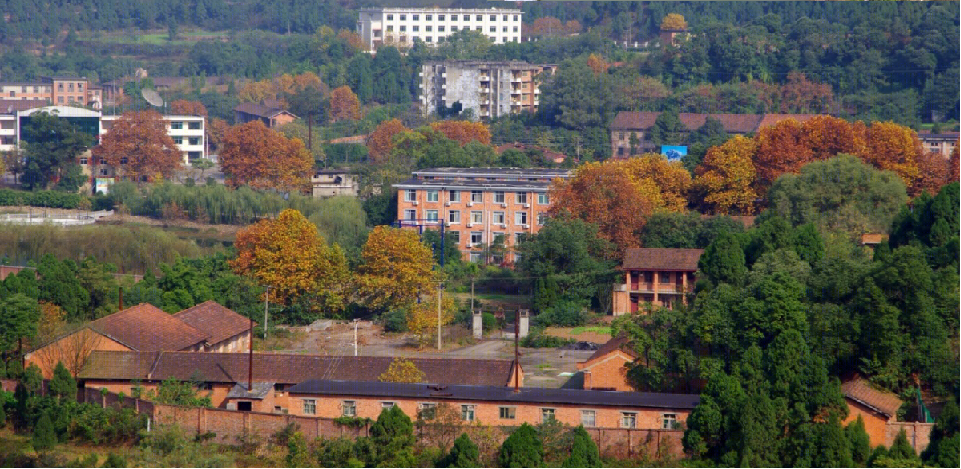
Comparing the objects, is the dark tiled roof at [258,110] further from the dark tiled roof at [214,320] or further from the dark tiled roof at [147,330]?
the dark tiled roof at [147,330]

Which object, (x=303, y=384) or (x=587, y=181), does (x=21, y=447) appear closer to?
(x=303, y=384)

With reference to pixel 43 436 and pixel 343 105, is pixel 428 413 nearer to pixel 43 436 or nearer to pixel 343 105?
pixel 43 436

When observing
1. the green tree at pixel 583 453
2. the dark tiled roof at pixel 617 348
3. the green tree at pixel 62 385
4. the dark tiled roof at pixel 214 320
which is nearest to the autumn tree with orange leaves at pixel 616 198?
the dark tiled roof at pixel 617 348

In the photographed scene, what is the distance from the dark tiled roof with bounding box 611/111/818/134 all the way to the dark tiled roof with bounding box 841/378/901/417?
48.6 feet

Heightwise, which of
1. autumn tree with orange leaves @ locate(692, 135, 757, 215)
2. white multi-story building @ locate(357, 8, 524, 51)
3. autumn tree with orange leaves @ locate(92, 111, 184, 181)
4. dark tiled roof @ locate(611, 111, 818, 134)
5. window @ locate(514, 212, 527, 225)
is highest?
white multi-story building @ locate(357, 8, 524, 51)

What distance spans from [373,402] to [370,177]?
11363mm

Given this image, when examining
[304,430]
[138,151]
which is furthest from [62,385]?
[138,151]

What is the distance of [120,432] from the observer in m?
9.64

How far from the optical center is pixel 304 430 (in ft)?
31.0

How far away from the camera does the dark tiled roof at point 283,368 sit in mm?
10461

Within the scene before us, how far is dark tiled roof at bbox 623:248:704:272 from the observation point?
13.9 metres

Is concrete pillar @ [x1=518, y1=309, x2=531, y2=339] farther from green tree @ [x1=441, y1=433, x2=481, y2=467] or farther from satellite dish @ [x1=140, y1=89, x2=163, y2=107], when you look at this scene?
satellite dish @ [x1=140, y1=89, x2=163, y2=107]

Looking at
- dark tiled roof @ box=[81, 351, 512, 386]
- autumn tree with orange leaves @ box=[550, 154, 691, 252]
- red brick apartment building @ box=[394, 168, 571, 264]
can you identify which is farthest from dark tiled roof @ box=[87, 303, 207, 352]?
red brick apartment building @ box=[394, 168, 571, 264]

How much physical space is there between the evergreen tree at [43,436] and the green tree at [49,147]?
46.5 feet
